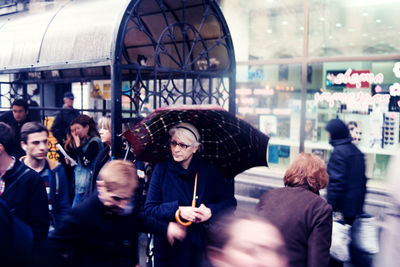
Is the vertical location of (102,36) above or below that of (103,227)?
above

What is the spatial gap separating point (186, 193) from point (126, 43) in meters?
4.61

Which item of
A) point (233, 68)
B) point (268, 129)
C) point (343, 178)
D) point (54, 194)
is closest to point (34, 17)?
point (233, 68)

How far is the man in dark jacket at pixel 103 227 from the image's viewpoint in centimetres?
223

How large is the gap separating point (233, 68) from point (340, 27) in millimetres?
3176

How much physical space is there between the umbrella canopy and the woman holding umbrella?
423 millimetres

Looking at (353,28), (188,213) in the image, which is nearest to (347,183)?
(188,213)

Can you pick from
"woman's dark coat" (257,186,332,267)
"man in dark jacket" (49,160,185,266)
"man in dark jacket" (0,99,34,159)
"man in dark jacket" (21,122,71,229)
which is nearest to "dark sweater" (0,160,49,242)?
"man in dark jacket" (21,122,71,229)

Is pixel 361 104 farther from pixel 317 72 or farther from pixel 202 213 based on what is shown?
pixel 202 213

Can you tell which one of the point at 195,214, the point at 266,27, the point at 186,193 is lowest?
the point at 195,214

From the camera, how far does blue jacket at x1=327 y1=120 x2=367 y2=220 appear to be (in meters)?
4.32

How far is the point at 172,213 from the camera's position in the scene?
3.01 meters

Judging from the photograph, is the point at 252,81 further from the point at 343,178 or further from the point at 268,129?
the point at 343,178

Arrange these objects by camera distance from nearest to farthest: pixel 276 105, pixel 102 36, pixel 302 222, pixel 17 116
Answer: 1. pixel 302 222
2. pixel 102 36
3. pixel 17 116
4. pixel 276 105

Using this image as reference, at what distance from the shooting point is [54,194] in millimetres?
3516
